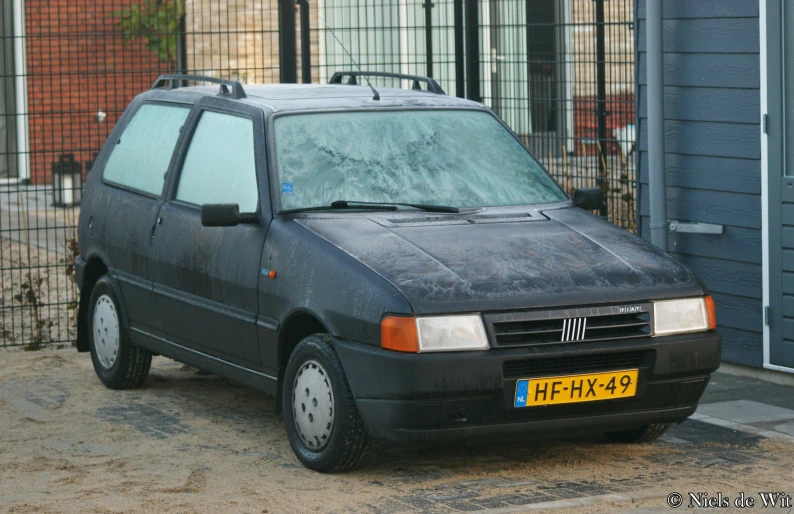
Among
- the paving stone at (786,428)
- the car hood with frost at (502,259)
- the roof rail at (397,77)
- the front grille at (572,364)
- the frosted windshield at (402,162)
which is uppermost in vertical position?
the roof rail at (397,77)

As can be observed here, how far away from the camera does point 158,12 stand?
1934 cm

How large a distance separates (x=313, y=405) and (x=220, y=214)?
107cm

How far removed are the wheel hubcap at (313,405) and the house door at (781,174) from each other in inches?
131

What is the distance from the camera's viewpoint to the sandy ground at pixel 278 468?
609 cm

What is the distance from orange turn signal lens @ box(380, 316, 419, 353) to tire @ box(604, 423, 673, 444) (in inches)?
60.7

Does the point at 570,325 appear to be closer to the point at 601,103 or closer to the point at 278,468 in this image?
the point at 278,468

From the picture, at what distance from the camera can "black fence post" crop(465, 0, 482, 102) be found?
11.5 m

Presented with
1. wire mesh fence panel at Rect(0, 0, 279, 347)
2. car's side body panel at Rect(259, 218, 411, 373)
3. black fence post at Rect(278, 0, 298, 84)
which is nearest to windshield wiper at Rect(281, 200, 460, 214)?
car's side body panel at Rect(259, 218, 411, 373)

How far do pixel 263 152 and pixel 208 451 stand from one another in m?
1.51

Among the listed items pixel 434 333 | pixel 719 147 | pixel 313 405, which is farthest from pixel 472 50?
pixel 434 333

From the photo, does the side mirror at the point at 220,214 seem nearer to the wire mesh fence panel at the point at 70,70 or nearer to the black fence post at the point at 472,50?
the black fence post at the point at 472,50

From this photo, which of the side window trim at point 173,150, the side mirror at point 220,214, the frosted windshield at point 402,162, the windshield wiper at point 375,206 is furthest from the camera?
the side window trim at point 173,150

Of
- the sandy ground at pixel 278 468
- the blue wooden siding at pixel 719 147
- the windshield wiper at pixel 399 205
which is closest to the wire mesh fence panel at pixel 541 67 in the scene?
the blue wooden siding at pixel 719 147

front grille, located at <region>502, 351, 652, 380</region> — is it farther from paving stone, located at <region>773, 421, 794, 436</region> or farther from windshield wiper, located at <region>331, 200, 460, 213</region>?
paving stone, located at <region>773, 421, 794, 436</region>
